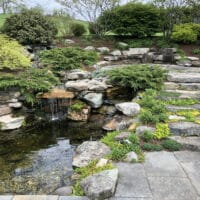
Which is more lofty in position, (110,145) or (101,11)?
(101,11)

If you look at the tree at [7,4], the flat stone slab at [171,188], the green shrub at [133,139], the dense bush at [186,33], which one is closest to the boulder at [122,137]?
the green shrub at [133,139]

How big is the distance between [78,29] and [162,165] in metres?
10.7

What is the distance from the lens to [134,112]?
5660mm

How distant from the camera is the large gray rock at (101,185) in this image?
2922mm

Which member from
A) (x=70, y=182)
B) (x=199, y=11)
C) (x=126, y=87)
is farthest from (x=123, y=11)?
(x=70, y=182)

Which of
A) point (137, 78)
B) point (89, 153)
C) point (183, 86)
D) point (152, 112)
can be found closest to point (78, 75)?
point (137, 78)

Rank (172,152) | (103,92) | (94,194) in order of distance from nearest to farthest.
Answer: (94,194)
(172,152)
(103,92)

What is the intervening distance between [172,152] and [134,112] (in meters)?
1.72

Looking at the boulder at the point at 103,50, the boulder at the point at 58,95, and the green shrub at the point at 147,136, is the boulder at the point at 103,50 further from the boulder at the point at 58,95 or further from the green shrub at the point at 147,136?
the green shrub at the point at 147,136

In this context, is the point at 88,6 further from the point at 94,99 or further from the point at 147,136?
the point at 147,136

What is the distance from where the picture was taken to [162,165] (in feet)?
12.0

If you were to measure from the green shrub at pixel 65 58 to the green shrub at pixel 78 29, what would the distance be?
4397 millimetres

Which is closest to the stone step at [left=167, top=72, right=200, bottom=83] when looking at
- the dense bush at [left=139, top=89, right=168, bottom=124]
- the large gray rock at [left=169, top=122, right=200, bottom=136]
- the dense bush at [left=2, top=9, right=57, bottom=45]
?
the dense bush at [left=139, top=89, right=168, bottom=124]

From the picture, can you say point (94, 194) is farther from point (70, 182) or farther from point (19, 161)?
point (19, 161)
